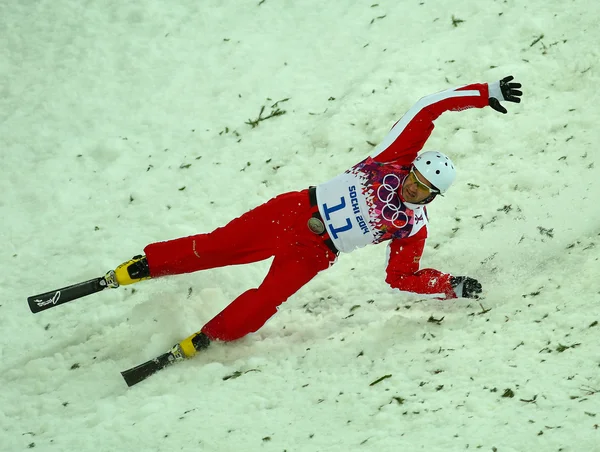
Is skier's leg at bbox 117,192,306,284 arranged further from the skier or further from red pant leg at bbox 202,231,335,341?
red pant leg at bbox 202,231,335,341

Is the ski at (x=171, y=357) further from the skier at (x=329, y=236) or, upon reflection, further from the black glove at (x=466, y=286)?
the black glove at (x=466, y=286)

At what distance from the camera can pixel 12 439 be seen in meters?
4.34

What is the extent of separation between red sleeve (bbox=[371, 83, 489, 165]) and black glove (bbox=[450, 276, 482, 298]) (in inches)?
32.5

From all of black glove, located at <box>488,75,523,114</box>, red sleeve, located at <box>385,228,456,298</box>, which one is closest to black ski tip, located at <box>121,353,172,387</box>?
red sleeve, located at <box>385,228,456,298</box>

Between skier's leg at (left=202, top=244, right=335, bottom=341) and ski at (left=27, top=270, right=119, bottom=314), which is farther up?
ski at (left=27, top=270, right=119, bottom=314)

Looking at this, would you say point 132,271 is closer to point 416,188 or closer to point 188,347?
point 188,347

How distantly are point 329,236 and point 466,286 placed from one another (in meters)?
0.93

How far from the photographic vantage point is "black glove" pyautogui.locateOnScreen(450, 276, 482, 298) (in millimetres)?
4719

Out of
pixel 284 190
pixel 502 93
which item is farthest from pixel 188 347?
pixel 502 93

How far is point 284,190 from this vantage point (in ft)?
20.8

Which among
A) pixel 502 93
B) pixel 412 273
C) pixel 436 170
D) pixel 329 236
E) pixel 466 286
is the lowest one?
pixel 466 286

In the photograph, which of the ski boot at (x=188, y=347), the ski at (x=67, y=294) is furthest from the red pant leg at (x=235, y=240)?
the ski boot at (x=188, y=347)

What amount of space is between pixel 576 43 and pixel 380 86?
179 centimetres

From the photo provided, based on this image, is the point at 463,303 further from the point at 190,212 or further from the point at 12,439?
the point at 12,439
